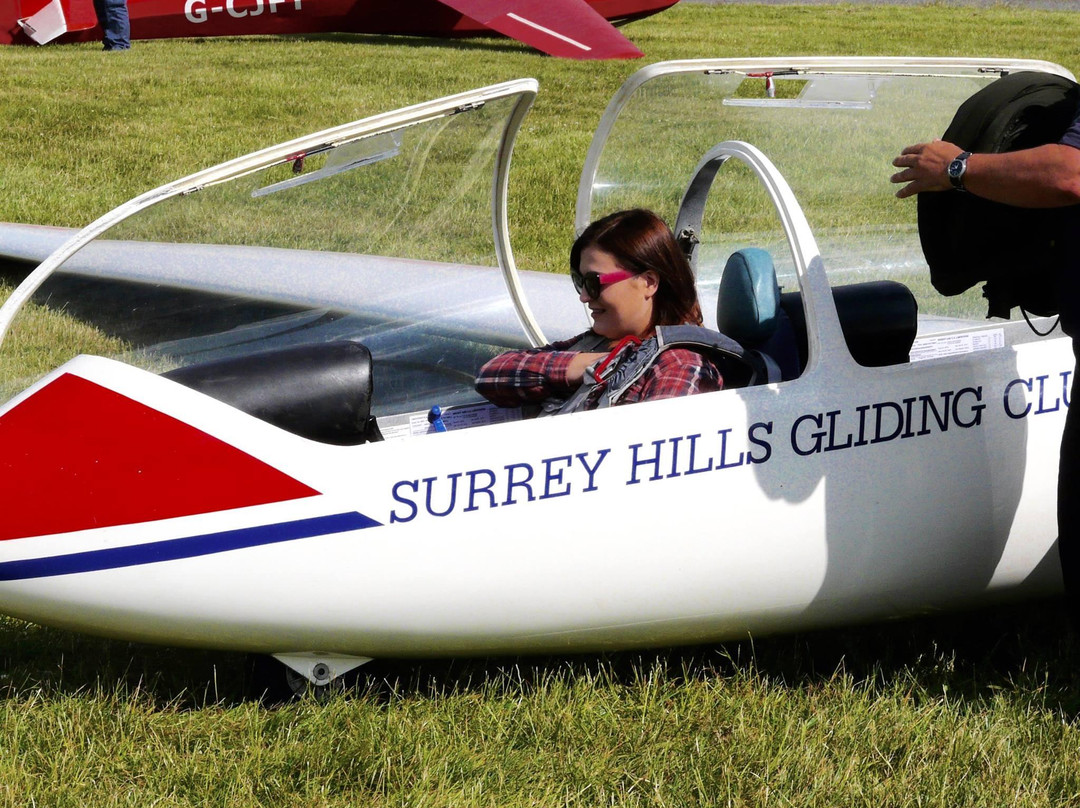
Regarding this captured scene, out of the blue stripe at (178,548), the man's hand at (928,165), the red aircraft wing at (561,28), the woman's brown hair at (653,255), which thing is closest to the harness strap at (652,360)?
the woman's brown hair at (653,255)

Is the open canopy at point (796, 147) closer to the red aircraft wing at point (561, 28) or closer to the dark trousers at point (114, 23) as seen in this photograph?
the red aircraft wing at point (561, 28)

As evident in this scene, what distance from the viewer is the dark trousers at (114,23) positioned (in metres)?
15.8

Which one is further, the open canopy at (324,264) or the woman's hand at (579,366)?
the woman's hand at (579,366)

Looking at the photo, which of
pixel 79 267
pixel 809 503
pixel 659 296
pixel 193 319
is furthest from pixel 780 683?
pixel 79 267

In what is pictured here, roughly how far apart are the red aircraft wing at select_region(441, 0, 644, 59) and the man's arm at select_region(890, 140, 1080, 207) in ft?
41.4

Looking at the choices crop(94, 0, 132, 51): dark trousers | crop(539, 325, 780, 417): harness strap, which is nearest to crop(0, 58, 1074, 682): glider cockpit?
crop(539, 325, 780, 417): harness strap

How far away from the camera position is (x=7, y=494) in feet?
8.58

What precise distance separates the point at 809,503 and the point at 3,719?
1.97m

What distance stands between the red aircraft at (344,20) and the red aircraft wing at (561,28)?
12mm

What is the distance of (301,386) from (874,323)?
1.50 meters

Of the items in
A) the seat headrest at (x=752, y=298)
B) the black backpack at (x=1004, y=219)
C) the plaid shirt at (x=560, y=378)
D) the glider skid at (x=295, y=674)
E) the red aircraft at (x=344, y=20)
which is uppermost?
the red aircraft at (x=344, y=20)

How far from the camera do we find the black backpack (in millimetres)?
2902

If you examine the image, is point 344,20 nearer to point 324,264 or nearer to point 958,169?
point 324,264

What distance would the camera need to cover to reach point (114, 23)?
1595cm
